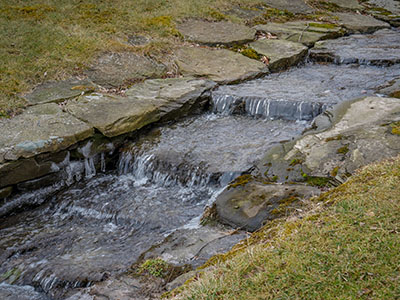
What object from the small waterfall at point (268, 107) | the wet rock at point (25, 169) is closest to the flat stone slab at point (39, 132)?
the wet rock at point (25, 169)

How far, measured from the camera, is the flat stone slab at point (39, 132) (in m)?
6.46

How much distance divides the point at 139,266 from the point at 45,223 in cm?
260

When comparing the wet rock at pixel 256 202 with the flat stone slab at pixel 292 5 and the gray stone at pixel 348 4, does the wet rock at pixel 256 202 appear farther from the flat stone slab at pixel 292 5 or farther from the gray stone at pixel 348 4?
the gray stone at pixel 348 4

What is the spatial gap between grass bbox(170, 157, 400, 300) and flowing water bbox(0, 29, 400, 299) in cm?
187

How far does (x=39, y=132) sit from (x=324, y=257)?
534 cm

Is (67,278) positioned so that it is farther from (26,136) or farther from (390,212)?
(390,212)

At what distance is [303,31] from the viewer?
41.9 feet

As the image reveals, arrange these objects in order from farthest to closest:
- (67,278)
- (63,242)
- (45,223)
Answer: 1. (45,223)
2. (63,242)
3. (67,278)

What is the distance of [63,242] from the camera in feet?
18.7

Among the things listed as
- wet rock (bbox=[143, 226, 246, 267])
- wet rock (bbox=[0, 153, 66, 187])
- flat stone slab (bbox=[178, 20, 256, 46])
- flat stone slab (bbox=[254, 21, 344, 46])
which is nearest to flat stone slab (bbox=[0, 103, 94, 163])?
wet rock (bbox=[0, 153, 66, 187])

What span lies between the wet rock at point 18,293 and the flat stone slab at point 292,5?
44.3ft

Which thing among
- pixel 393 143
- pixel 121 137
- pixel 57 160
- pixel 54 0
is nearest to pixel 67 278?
pixel 57 160

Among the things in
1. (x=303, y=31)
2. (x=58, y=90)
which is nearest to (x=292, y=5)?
(x=303, y=31)

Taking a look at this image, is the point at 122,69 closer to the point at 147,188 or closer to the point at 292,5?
A: the point at 147,188
